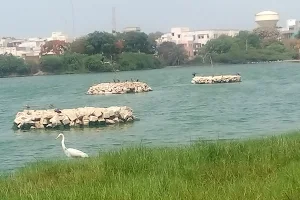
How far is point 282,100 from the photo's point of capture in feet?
109

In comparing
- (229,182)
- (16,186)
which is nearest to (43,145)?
(16,186)

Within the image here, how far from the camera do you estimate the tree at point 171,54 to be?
11425cm

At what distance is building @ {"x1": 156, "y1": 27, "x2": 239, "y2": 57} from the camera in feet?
424

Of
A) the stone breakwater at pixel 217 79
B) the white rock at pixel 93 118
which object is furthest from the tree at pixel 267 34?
the white rock at pixel 93 118

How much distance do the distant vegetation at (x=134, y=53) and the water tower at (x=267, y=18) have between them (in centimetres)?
2006

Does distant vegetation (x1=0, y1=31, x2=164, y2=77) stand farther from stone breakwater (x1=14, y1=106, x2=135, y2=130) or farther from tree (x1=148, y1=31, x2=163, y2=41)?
stone breakwater (x1=14, y1=106, x2=135, y2=130)

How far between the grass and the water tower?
136275 mm

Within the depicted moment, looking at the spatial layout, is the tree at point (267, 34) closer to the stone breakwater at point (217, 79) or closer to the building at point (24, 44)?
the building at point (24, 44)

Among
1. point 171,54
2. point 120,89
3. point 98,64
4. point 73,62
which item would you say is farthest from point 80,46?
point 120,89

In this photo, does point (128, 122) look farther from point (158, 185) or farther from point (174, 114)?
point (158, 185)

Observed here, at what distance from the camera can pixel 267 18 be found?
142625 mm

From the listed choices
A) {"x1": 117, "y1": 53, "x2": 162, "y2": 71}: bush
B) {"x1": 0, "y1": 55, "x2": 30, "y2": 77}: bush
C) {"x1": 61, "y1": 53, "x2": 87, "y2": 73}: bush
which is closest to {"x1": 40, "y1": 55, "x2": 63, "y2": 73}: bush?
{"x1": 61, "y1": 53, "x2": 87, "y2": 73}: bush

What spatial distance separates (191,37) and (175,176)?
428ft

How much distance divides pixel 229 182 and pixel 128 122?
62.6ft
